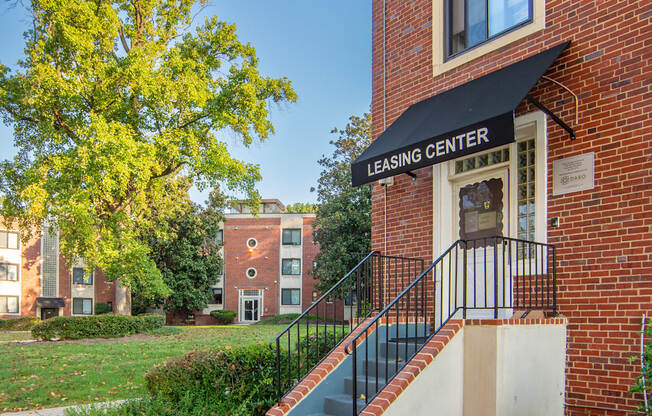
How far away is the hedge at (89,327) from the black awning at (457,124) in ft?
54.5

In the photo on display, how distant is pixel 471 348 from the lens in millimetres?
5426

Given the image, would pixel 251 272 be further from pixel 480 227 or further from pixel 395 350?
pixel 395 350

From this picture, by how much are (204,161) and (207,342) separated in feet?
21.5

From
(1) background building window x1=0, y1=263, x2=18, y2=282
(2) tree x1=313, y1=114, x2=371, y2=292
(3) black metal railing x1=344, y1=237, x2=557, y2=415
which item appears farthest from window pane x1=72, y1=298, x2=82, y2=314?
(3) black metal railing x1=344, y1=237, x2=557, y2=415

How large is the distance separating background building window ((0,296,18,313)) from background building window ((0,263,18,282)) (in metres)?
1.17

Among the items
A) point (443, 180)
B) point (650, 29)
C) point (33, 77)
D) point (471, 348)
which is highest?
point (33, 77)

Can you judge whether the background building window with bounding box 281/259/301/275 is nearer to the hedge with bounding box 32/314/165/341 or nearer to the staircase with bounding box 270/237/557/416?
the hedge with bounding box 32/314/165/341

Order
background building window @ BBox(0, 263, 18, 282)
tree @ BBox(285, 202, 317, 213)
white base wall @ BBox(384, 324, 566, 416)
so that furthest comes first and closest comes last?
1. tree @ BBox(285, 202, 317, 213)
2. background building window @ BBox(0, 263, 18, 282)
3. white base wall @ BBox(384, 324, 566, 416)

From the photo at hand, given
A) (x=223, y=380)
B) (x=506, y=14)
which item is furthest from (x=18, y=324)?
(x=506, y=14)

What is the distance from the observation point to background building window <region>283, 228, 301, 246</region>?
3916 cm

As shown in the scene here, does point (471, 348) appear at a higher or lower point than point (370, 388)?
higher

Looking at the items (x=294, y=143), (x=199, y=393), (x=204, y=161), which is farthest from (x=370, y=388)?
(x=294, y=143)

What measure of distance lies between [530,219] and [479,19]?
9.40ft

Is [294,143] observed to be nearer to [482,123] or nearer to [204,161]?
[204,161]
